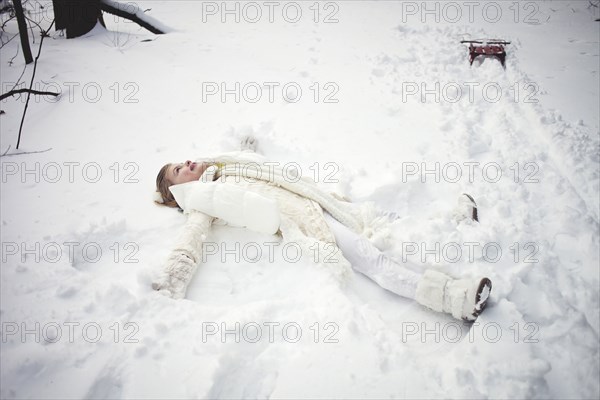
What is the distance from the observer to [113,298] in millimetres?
1895

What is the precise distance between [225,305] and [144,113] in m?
2.98

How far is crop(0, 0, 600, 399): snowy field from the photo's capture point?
1.62 meters

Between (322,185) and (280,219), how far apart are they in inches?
34.9

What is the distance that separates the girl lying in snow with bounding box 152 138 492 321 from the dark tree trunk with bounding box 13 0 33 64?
3.44m

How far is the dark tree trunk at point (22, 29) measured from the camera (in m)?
4.08

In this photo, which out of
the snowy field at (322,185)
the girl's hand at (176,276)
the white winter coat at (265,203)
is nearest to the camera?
the snowy field at (322,185)

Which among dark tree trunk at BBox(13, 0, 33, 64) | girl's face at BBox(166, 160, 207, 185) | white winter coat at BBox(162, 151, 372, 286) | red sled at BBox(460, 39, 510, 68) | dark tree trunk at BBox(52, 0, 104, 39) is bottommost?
white winter coat at BBox(162, 151, 372, 286)

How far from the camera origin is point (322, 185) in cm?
313

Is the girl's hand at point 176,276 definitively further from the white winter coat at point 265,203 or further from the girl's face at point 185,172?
the girl's face at point 185,172

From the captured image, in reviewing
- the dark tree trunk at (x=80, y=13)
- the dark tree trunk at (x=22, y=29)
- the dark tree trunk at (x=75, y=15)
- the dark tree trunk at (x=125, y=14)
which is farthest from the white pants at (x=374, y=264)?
the dark tree trunk at (x=75, y=15)

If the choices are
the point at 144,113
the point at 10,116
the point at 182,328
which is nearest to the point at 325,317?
the point at 182,328

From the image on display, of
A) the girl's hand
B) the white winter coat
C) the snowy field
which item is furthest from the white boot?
the girl's hand

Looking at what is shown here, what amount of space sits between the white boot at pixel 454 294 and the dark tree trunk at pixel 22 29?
18.0 feet

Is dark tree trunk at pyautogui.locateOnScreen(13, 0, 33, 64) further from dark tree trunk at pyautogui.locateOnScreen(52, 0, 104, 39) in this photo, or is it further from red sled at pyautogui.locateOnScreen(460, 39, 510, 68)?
red sled at pyautogui.locateOnScreen(460, 39, 510, 68)
